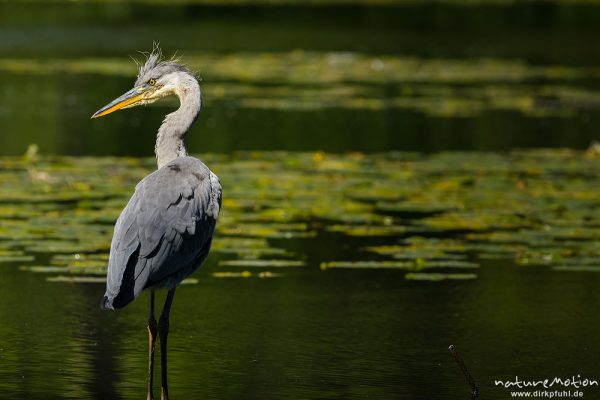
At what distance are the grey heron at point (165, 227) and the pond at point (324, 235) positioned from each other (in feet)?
1.73

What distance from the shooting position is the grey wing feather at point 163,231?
6074 millimetres

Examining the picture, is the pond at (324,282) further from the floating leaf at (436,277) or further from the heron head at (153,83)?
the heron head at (153,83)

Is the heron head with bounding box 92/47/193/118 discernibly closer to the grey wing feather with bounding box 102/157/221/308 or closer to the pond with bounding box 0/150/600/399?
the grey wing feather with bounding box 102/157/221/308

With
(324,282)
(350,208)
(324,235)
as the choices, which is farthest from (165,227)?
(350,208)

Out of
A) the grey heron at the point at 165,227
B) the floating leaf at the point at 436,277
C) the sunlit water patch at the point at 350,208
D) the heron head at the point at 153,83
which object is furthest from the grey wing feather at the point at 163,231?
the floating leaf at the point at 436,277

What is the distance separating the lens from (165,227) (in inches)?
246

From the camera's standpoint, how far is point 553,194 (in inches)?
463

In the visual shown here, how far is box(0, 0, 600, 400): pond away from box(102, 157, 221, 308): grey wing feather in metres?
0.56

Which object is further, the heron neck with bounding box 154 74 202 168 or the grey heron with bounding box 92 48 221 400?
the heron neck with bounding box 154 74 202 168

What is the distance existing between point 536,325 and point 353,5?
35.7m

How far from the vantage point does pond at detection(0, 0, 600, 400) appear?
274 inches

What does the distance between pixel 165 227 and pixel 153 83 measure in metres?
1.01

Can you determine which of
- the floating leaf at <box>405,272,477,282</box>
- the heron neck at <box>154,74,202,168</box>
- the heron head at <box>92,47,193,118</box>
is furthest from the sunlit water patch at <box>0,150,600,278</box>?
the heron neck at <box>154,74,202,168</box>

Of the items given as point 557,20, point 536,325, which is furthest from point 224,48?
point 536,325
